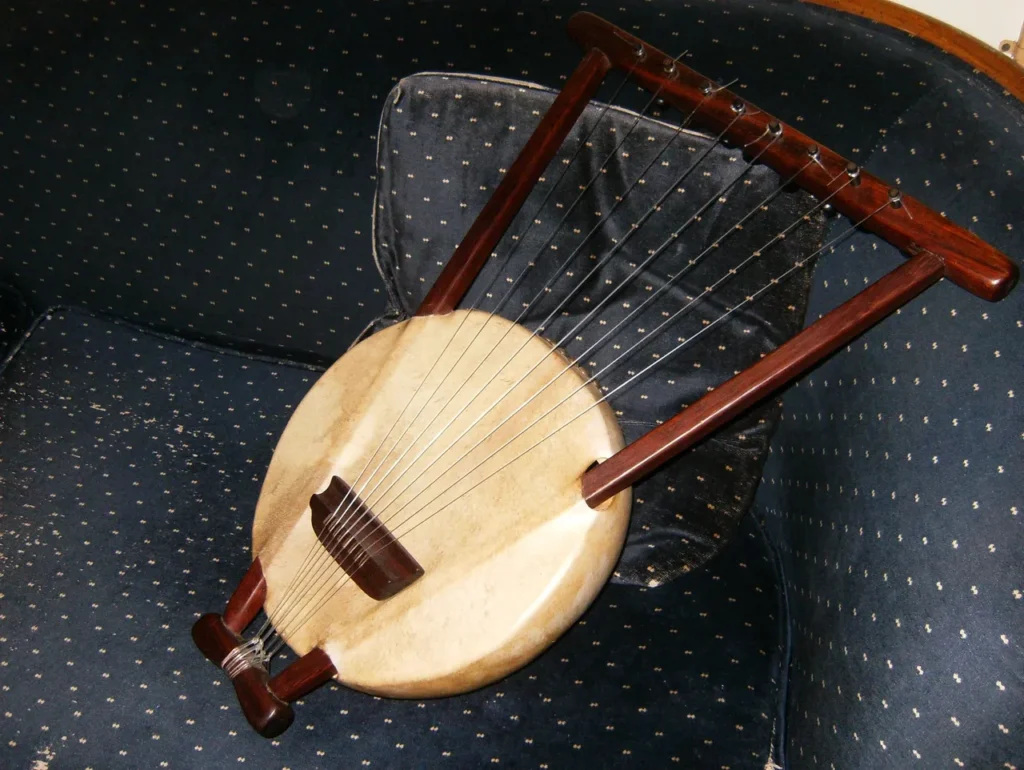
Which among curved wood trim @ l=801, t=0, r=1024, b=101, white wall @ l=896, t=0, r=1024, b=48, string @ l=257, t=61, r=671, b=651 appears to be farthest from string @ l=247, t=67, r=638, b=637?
white wall @ l=896, t=0, r=1024, b=48

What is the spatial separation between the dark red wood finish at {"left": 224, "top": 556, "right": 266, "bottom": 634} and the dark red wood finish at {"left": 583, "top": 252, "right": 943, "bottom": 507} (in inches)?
18.6

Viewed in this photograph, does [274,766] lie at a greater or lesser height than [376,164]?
lesser

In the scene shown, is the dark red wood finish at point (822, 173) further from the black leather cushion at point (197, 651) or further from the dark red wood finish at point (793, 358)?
the black leather cushion at point (197, 651)

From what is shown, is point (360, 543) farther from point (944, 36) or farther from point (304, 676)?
point (944, 36)

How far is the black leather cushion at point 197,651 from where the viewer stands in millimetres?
1007

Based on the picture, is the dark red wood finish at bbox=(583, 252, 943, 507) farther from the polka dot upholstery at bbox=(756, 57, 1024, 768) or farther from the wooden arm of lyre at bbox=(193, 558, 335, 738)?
the wooden arm of lyre at bbox=(193, 558, 335, 738)

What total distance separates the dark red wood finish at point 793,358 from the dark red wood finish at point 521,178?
0.32m

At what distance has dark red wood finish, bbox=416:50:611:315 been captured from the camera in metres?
0.96

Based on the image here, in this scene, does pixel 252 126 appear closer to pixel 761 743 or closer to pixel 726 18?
pixel 726 18

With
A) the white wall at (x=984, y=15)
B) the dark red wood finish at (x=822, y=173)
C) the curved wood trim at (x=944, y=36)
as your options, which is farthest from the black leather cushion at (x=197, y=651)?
the white wall at (x=984, y=15)

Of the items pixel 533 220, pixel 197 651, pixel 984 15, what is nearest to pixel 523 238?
pixel 533 220

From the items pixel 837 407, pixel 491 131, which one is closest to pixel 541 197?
pixel 491 131

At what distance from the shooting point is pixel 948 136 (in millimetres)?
898

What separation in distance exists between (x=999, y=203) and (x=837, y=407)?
29 centimetres
